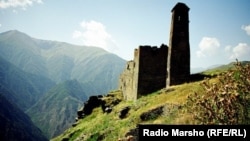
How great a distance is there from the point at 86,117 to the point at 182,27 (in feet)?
108

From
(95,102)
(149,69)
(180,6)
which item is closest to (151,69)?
(149,69)

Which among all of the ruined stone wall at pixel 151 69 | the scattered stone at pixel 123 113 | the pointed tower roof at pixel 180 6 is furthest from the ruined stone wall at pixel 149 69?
the pointed tower roof at pixel 180 6

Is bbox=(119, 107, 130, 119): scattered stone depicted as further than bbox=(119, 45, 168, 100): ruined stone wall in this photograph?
No

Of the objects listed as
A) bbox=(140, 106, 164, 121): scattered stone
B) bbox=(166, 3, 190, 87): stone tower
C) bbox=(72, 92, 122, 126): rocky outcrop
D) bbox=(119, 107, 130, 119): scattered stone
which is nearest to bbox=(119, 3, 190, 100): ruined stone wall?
bbox=(166, 3, 190, 87): stone tower

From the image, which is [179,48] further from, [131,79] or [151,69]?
[131,79]

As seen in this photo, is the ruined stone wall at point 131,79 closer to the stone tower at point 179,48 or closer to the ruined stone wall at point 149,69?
the ruined stone wall at point 149,69

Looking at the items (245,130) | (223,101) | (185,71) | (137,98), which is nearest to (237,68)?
(223,101)

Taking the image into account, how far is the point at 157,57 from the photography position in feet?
161

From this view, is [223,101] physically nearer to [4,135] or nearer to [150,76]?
[150,76]

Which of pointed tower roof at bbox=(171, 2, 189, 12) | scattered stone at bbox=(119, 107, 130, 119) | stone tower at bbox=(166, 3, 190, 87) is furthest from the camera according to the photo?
pointed tower roof at bbox=(171, 2, 189, 12)

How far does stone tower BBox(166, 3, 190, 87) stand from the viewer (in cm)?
4312

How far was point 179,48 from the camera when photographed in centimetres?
4322

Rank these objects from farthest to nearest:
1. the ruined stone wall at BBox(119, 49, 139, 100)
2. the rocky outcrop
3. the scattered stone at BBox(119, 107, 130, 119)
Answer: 1. the rocky outcrop
2. the ruined stone wall at BBox(119, 49, 139, 100)
3. the scattered stone at BBox(119, 107, 130, 119)

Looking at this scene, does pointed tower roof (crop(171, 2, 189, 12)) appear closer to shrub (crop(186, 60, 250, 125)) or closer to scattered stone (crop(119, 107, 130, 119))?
scattered stone (crop(119, 107, 130, 119))
